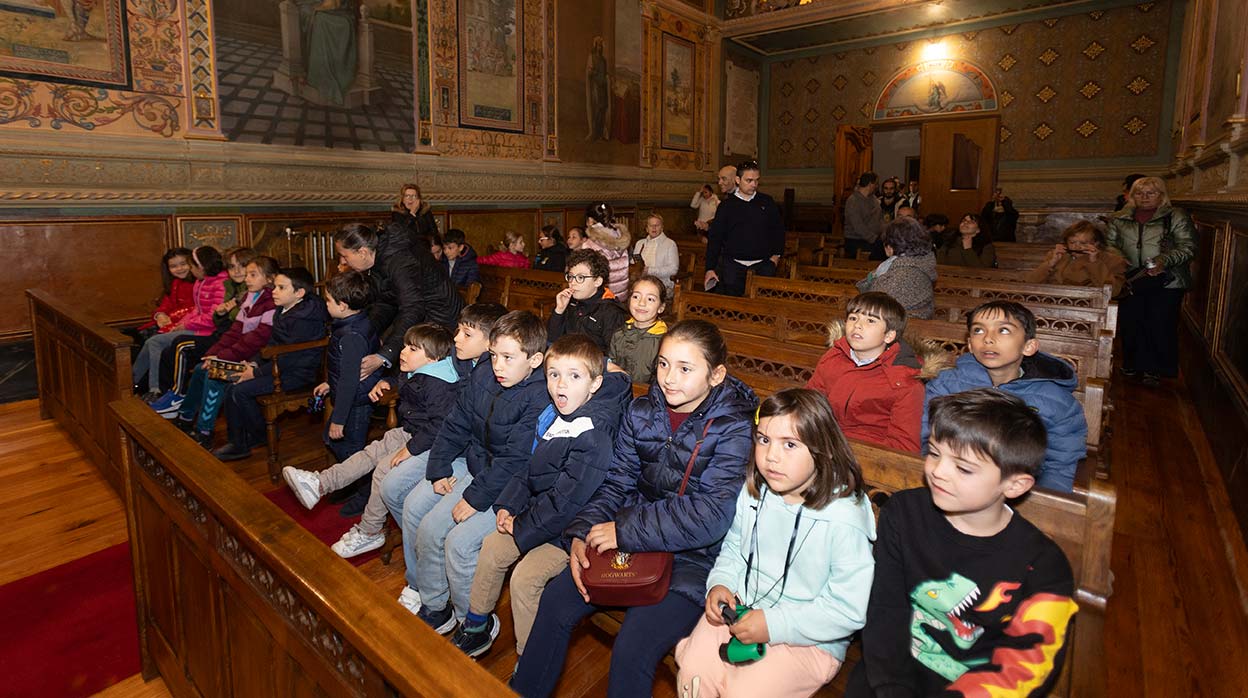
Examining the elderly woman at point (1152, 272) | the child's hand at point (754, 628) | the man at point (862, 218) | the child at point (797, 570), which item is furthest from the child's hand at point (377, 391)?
the man at point (862, 218)

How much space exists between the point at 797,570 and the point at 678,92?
12.0 metres

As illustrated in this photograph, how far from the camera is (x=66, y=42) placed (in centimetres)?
551

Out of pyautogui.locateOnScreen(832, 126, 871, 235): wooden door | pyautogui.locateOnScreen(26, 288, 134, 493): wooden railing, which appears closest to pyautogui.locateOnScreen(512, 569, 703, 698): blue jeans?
pyautogui.locateOnScreen(26, 288, 134, 493): wooden railing

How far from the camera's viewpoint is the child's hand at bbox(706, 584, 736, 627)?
5.79 feet

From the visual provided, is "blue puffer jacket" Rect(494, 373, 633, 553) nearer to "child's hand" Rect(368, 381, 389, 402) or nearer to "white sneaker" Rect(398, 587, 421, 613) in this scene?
"white sneaker" Rect(398, 587, 421, 613)

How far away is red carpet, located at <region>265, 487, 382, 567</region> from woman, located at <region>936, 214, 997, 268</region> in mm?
6420

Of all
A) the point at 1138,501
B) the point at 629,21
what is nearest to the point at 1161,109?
the point at 629,21

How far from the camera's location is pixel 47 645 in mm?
2564

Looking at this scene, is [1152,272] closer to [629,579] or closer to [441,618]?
[629,579]

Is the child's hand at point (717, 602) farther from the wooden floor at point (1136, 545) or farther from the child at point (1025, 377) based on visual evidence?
the child at point (1025, 377)

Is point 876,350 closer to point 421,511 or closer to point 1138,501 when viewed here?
point 421,511

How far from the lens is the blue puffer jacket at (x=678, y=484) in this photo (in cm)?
193

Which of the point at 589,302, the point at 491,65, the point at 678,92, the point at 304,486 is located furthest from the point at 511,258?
the point at 678,92

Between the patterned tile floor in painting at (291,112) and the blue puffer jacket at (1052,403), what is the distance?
22.6 feet
